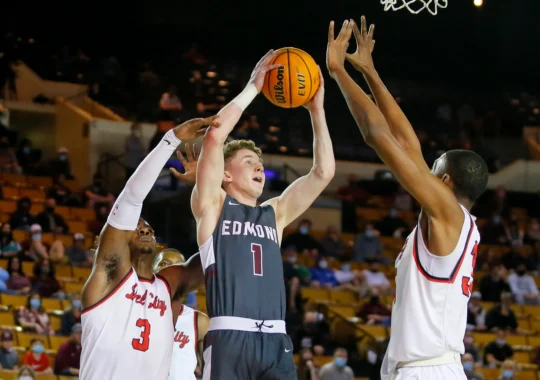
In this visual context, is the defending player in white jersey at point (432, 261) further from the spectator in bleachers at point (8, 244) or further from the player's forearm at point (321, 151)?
the spectator in bleachers at point (8, 244)

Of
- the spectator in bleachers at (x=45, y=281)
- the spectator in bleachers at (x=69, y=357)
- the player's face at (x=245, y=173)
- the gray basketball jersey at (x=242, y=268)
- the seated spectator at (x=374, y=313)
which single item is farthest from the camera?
the seated spectator at (x=374, y=313)

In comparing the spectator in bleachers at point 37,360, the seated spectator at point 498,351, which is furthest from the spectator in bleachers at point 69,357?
the seated spectator at point 498,351

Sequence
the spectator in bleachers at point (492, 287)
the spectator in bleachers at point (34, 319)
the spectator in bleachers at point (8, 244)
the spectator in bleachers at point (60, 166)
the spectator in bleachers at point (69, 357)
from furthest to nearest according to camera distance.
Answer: the spectator in bleachers at point (60, 166) → the spectator in bleachers at point (492, 287) → the spectator in bleachers at point (8, 244) → the spectator in bleachers at point (34, 319) → the spectator in bleachers at point (69, 357)

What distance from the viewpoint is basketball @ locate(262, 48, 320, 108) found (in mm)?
5859

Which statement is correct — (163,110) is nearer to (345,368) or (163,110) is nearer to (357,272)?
(357,272)

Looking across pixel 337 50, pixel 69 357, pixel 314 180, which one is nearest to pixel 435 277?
pixel 314 180

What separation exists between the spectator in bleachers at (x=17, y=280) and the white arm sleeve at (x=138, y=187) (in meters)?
7.96

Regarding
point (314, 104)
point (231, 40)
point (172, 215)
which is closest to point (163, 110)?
point (172, 215)


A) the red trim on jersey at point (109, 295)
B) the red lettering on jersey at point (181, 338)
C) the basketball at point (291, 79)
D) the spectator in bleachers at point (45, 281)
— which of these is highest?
the basketball at point (291, 79)

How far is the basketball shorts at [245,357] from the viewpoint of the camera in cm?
529

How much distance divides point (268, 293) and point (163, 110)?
45.9ft

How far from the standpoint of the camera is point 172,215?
16328 mm

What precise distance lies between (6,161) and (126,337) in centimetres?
1256

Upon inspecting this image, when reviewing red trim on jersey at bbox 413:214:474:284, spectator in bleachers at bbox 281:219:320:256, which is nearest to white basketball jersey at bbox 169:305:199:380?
red trim on jersey at bbox 413:214:474:284
